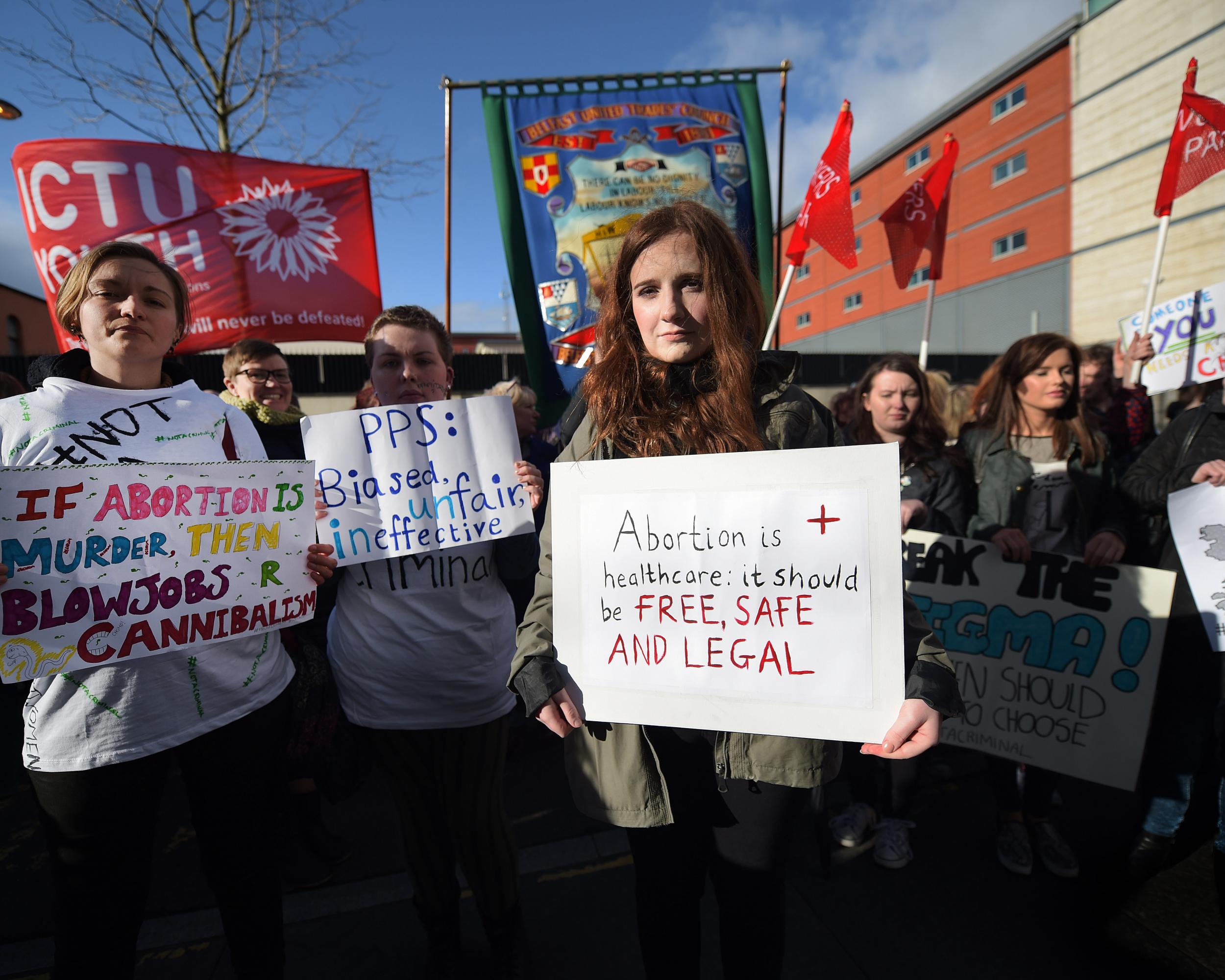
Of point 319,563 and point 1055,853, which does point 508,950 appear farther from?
point 1055,853

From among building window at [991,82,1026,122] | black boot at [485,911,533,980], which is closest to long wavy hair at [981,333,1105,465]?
black boot at [485,911,533,980]

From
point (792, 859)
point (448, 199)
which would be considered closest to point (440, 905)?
point (792, 859)

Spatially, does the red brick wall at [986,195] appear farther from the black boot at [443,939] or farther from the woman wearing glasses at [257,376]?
the black boot at [443,939]

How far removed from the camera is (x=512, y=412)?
1.88m

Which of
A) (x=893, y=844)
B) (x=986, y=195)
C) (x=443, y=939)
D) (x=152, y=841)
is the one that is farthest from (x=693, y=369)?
(x=986, y=195)

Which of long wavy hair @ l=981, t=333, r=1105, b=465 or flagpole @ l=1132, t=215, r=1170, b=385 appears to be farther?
flagpole @ l=1132, t=215, r=1170, b=385

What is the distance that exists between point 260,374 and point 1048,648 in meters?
3.70

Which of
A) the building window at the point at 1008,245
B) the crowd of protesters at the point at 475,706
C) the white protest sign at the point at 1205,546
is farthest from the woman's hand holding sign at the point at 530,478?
the building window at the point at 1008,245

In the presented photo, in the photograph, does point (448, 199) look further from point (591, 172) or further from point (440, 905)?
point (440, 905)

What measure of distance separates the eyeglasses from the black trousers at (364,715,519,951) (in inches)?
81.2

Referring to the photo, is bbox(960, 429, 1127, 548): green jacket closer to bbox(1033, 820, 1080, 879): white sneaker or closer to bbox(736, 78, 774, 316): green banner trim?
bbox(1033, 820, 1080, 879): white sneaker

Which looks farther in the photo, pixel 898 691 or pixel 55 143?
pixel 55 143

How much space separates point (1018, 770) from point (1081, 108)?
2791 cm

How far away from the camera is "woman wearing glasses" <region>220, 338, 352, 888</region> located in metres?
1.79
